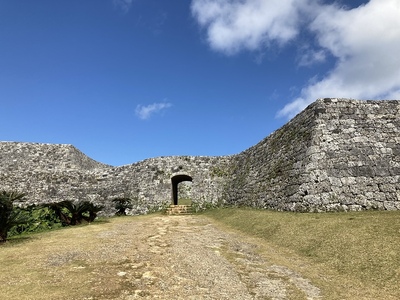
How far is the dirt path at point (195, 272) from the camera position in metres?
4.74

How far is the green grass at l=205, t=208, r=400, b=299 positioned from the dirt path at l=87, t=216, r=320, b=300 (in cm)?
74

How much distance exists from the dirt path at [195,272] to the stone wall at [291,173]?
559 centimetres

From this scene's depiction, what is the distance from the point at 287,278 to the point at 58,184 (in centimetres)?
2260

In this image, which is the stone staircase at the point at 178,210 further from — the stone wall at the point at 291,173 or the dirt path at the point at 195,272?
the dirt path at the point at 195,272

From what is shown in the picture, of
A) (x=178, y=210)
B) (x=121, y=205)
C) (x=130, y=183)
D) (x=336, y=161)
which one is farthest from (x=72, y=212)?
(x=336, y=161)

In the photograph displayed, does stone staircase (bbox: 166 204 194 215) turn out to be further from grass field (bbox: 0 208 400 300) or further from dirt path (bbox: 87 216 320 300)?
dirt path (bbox: 87 216 320 300)

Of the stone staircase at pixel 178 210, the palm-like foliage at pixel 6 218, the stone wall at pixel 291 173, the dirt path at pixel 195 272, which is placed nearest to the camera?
the dirt path at pixel 195 272

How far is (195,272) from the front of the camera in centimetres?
578

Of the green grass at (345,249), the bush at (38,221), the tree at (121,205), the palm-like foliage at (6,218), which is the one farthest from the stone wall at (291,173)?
the palm-like foliage at (6,218)

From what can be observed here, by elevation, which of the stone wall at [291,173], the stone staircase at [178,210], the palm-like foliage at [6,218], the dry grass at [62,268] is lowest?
the dry grass at [62,268]

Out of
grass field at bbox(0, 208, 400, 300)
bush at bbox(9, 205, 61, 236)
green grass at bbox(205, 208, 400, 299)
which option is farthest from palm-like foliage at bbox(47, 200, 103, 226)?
green grass at bbox(205, 208, 400, 299)

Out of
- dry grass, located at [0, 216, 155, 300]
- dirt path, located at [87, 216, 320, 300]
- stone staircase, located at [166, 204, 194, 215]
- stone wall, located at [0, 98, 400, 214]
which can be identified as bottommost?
dirt path, located at [87, 216, 320, 300]

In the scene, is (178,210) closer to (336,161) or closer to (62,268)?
(336,161)

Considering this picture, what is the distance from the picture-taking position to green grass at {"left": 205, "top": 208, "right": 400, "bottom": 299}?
514 cm
